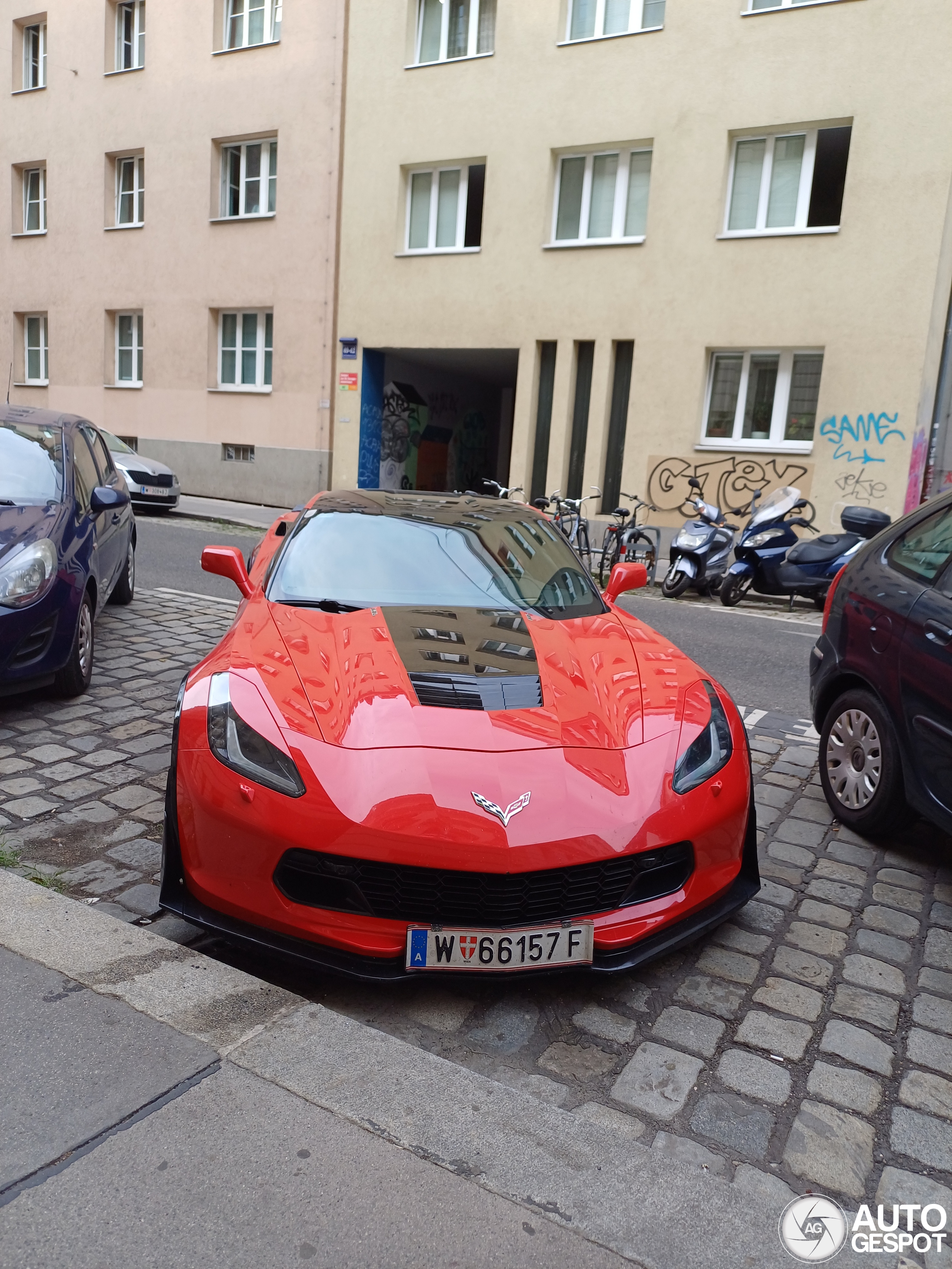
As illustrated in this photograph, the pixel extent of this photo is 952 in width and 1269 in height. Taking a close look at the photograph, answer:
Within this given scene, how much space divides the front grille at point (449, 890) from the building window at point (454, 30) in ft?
56.9

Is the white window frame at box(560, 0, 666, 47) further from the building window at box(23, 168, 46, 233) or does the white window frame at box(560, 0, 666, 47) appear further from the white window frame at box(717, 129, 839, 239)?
the building window at box(23, 168, 46, 233)

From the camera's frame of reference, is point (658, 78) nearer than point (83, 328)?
Yes

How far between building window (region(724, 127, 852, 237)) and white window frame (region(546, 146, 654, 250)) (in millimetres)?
1443

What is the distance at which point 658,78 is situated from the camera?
49.2 feet

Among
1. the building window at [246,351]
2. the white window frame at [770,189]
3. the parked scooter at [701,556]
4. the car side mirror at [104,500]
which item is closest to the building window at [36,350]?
the building window at [246,351]

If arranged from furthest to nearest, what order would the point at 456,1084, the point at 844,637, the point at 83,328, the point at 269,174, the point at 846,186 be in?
1. the point at 83,328
2. the point at 269,174
3. the point at 846,186
4. the point at 844,637
5. the point at 456,1084

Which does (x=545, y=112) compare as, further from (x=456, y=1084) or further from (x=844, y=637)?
(x=456, y=1084)

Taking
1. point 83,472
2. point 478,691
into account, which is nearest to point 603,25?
point 83,472

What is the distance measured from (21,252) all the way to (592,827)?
24.5 meters

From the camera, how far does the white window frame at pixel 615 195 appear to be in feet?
51.3

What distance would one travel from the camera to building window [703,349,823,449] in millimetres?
14609

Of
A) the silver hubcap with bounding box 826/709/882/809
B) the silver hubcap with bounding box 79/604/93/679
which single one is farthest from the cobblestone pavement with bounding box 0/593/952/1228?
the silver hubcap with bounding box 79/604/93/679

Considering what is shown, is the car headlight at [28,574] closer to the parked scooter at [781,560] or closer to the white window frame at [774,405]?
the parked scooter at [781,560]

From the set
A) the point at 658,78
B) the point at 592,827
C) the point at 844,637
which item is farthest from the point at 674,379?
the point at 592,827
